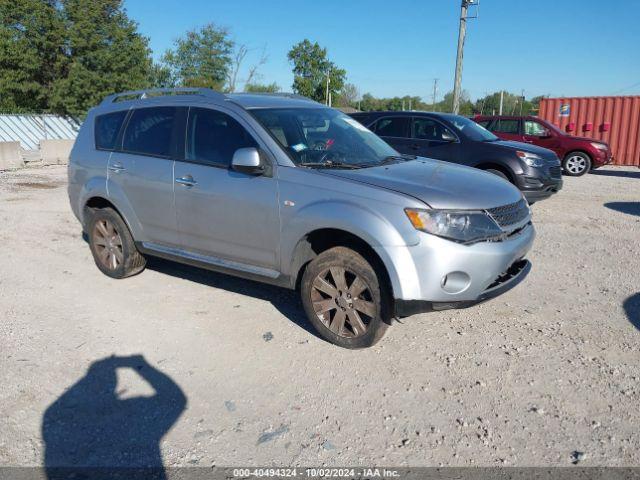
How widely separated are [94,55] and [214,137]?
32543 mm

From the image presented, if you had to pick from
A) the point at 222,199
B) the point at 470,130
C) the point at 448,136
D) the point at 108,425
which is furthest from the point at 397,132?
the point at 108,425

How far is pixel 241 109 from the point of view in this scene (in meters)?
4.46

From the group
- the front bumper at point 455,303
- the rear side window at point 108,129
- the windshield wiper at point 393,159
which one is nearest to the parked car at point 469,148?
the windshield wiper at point 393,159

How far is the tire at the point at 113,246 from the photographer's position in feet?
17.7

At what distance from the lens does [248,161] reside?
13.3 ft

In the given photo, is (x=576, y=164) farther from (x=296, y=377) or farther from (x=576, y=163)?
(x=296, y=377)

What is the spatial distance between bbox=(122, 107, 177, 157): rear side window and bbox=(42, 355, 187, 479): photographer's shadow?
7.03 feet

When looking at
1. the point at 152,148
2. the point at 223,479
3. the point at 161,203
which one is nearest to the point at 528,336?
the point at 223,479

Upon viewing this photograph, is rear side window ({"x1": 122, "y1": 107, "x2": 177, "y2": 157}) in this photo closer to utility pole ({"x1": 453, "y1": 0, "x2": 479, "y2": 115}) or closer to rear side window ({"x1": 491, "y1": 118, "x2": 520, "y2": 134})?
rear side window ({"x1": 491, "y1": 118, "x2": 520, "y2": 134})

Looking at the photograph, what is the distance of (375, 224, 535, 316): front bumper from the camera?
11.4 feet

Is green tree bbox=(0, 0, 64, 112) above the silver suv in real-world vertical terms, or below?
above

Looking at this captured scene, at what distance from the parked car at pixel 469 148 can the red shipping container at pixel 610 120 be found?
10848 mm

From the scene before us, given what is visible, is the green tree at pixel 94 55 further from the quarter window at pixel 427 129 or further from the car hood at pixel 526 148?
the car hood at pixel 526 148

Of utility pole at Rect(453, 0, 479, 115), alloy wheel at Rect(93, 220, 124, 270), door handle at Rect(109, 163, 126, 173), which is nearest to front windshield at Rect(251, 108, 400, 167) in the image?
door handle at Rect(109, 163, 126, 173)
